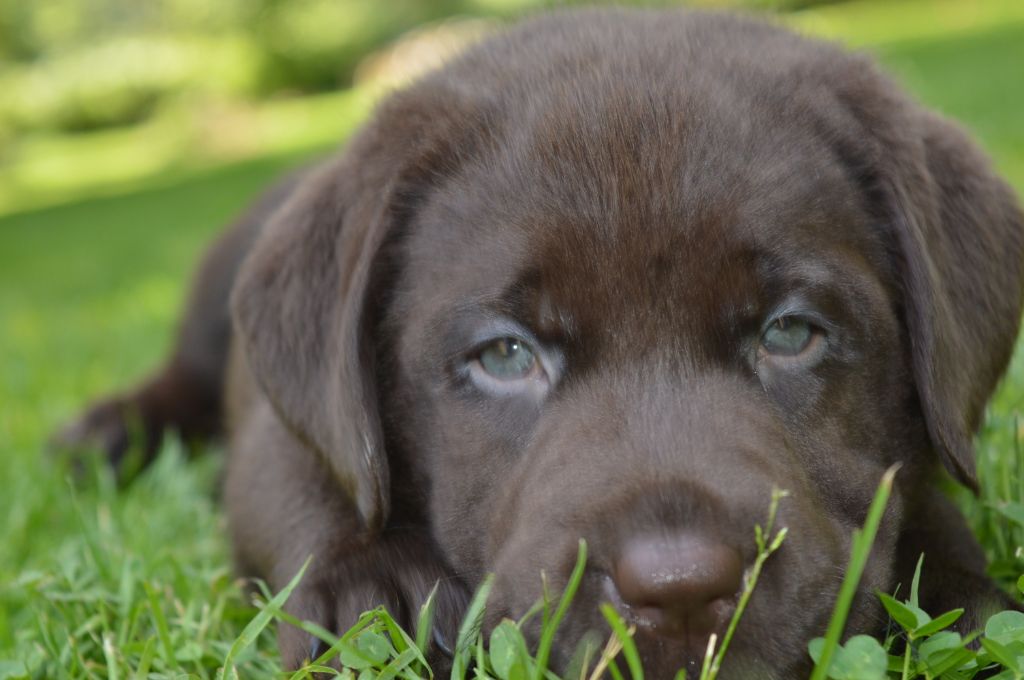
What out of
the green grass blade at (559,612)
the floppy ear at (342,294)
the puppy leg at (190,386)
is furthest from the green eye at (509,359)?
the puppy leg at (190,386)

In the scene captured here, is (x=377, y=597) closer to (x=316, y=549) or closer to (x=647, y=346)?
(x=316, y=549)

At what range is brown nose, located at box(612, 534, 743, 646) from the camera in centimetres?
182

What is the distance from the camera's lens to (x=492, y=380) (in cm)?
241

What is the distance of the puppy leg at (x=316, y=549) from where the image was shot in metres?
2.41

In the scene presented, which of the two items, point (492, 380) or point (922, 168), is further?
point (922, 168)

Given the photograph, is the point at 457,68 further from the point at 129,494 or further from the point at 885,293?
the point at 129,494

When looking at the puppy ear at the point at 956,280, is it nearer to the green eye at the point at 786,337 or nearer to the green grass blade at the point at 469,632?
the green eye at the point at 786,337

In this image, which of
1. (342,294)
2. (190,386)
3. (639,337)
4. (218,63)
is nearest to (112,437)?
(190,386)

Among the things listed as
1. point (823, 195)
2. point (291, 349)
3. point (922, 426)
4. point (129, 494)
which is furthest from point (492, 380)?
point (129, 494)

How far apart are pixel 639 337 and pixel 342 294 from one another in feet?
2.30

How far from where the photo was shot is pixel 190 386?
4.86 metres

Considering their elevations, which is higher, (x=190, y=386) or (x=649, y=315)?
(x=649, y=315)

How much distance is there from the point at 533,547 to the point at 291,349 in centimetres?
88

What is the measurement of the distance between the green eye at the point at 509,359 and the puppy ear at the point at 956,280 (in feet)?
2.61
